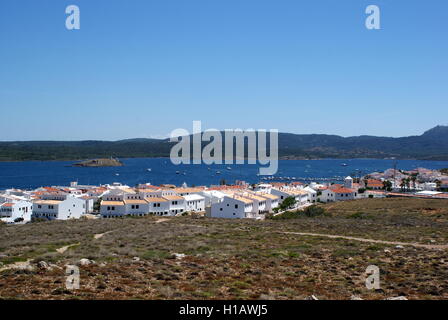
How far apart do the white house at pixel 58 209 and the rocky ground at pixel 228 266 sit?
119 ft

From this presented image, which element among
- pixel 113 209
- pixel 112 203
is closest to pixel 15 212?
pixel 112 203

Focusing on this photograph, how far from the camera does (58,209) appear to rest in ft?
204

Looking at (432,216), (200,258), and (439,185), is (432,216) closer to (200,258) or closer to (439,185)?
(200,258)

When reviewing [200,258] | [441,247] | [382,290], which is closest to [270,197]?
[441,247]

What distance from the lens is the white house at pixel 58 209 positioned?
6219cm

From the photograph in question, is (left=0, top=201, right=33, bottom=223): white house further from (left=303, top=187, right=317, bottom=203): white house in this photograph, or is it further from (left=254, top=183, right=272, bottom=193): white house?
(left=303, top=187, right=317, bottom=203): white house

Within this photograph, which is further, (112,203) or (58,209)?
(58,209)

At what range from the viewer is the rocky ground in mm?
13047

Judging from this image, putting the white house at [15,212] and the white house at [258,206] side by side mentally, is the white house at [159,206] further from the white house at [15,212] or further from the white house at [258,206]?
the white house at [15,212]

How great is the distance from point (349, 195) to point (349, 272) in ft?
224

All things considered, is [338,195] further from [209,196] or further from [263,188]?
[209,196]

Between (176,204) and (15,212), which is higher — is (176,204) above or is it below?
above

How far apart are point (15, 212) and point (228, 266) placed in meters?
59.7
